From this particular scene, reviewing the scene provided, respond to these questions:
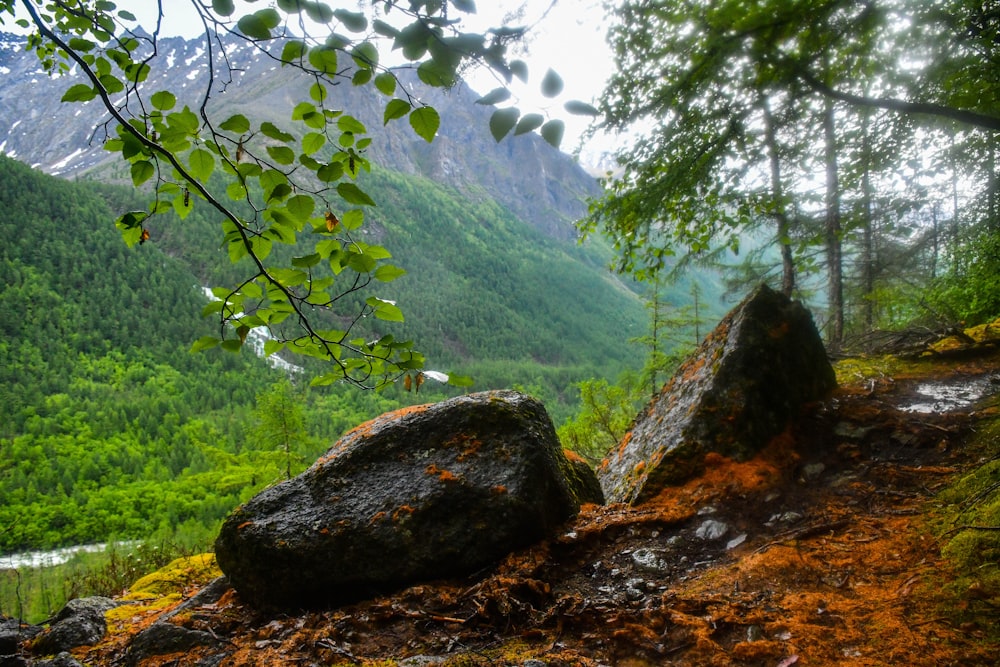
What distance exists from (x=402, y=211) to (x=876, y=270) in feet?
469

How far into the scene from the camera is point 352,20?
1.12 metres

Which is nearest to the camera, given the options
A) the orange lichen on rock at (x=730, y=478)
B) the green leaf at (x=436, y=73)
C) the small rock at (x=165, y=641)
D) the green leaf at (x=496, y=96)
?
the green leaf at (x=496, y=96)

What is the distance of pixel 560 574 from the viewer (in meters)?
2.99

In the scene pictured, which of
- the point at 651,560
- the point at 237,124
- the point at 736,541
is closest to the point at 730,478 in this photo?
the point at 736,541

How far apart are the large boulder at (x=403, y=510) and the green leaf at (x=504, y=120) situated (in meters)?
2.66

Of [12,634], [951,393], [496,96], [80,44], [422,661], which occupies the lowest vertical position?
[12,634]

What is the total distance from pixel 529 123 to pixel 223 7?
947 millimetres

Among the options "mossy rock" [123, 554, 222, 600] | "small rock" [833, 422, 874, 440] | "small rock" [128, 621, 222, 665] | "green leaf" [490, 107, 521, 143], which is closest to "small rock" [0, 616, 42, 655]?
"mossy rock" [123, 554, 222, 600]

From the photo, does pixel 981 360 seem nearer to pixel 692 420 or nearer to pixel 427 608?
pixel 692 420

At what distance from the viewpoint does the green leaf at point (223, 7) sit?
1.25 metres

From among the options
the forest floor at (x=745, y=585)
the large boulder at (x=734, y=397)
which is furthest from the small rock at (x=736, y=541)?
the large boulder at (x=734, y=397)

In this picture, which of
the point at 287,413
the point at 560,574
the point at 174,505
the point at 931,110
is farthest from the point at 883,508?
the point at 174,505

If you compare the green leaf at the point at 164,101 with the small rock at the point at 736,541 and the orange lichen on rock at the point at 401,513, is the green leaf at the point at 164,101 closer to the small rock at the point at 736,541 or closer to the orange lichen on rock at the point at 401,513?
the orange lichen on rock at the point at 401,513

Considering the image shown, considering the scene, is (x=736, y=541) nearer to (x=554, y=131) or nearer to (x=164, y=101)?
(x=554, y=131)
